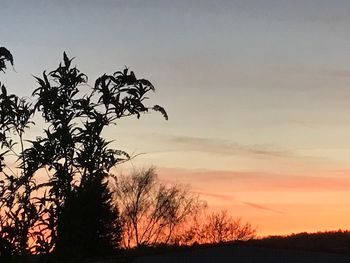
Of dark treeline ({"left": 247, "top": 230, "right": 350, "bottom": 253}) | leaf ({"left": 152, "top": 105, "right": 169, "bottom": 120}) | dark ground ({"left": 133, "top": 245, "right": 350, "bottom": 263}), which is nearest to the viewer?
leaf ({"left": 152, "top": 105, "right": 169, "bottom": 120})

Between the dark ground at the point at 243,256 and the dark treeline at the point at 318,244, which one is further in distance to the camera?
the dark treeline at the point at 318,244

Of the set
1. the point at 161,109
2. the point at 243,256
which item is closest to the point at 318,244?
the point at 243,256

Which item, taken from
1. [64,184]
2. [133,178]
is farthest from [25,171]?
[133,178]

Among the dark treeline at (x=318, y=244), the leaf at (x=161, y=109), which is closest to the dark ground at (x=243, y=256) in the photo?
the dark treeline at (x=318, y=244)

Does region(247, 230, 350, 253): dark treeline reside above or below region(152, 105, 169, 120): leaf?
above

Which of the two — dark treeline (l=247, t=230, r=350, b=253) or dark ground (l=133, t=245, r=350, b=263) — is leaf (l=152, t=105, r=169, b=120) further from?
dark treeline (l=247, t=230, r=350, b=253)

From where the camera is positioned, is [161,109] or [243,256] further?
[243,256]

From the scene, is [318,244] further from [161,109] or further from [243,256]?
[161,109]

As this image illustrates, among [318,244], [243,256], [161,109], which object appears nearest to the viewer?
[161,109]

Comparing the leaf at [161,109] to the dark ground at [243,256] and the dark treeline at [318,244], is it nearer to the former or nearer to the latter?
the dark ground at [243,256]

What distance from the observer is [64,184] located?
773cm

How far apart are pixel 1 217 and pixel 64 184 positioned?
89 cm

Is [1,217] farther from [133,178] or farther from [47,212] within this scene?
[133,178]

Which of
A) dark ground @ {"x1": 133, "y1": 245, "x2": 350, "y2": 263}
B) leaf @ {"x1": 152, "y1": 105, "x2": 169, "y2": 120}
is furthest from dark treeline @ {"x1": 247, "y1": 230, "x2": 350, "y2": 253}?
leaf @ {"x1": 152, "y1": 105, "x2": 169, "y2": 120}
